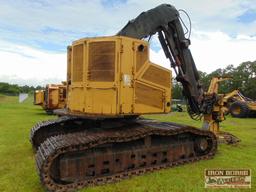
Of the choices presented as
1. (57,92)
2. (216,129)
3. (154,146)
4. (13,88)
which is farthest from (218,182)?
(13,88)

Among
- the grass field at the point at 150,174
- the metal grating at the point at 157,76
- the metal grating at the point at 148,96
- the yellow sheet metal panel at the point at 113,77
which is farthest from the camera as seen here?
the metal grating at the point at 157,76

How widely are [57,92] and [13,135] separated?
11220mm

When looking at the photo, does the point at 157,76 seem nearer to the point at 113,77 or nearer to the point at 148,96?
the point at 148,96

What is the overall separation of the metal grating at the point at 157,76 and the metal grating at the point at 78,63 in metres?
1.49

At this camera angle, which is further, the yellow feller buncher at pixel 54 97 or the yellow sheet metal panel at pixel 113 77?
the yellow feller buncher at pixel 54 97

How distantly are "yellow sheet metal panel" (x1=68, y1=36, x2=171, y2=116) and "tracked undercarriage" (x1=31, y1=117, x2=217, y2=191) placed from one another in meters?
0.59

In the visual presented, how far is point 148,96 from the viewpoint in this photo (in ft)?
28.1

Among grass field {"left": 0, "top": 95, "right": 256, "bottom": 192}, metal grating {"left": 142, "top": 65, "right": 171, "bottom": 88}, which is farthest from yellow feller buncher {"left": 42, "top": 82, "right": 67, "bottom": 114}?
metal grating {"left": 142, "top": 65, "right": 171, "bottom": 88}

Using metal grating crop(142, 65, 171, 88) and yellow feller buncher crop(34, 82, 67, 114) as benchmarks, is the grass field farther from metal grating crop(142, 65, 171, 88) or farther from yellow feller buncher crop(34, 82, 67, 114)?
yellow feller buncher crop(34, 82, 67, 114)

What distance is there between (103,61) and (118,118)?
156 cm

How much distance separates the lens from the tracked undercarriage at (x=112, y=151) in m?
7.04

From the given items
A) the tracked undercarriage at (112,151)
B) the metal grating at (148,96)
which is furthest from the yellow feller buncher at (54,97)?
the metal grating at (148,96)

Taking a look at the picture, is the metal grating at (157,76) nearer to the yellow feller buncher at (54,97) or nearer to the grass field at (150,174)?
the grass field at (150,174)

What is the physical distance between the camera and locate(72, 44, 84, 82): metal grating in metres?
8.37
